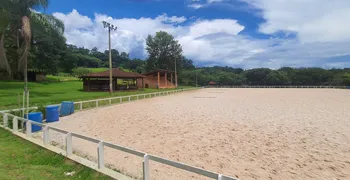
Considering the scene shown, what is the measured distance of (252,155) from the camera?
6.49 m

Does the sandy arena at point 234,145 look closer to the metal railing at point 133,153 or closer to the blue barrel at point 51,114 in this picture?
the blue barrel at point 51,114

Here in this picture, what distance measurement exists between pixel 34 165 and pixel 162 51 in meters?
64.5

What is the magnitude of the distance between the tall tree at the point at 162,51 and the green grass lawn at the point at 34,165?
6141 cm

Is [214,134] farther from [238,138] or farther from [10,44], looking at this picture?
[10,44]

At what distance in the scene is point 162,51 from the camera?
6856 centimetres

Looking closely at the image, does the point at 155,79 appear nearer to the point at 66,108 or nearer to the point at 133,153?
the point at 66,108

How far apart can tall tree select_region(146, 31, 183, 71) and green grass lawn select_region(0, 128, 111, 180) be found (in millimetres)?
61405

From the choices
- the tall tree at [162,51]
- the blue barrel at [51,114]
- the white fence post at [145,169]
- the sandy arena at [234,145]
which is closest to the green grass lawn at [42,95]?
the blue barrel at [51,114]

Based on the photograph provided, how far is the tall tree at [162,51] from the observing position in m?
67.8

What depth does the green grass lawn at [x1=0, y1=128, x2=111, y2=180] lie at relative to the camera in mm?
4727

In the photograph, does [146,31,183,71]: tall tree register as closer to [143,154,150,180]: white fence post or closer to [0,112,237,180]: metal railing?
[0,112,237,180]: metal railing

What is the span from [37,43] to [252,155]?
45875 mm

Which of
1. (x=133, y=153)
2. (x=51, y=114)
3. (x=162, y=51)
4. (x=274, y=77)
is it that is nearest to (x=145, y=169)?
(x=133, y=153)

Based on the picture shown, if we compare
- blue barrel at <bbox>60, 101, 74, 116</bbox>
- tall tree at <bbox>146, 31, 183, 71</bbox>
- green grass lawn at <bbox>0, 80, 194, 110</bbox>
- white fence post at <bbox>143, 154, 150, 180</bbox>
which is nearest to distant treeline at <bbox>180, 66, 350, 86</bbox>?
tall tree at <bbox>146, 31, 183, 71</bbox>
